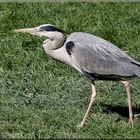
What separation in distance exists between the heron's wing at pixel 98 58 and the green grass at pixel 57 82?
510 mm

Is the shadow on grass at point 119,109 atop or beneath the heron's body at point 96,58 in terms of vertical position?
beneath

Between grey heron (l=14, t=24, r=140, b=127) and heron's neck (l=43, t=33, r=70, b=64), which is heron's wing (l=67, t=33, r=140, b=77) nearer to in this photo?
grey heron (l=14, t=24, r=140, b=127)

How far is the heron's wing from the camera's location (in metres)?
6.53

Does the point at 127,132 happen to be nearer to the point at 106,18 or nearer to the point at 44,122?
the point at 44,122

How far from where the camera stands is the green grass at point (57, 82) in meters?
6.32

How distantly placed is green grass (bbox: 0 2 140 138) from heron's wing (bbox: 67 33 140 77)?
510mm

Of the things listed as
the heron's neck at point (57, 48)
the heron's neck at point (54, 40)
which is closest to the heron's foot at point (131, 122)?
the heron's neck at point (57, 48)

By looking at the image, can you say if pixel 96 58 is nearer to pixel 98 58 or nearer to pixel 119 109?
pixel 98 58

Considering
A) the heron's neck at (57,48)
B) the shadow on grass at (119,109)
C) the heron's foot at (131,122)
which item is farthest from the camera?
the shadow on grass at (119,109)

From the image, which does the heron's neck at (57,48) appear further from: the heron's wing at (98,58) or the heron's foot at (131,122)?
the heron's foot at (131,122)

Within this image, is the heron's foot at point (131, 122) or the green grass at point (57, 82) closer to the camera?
the green grass at point (57, 82)

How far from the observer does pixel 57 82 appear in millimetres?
7875

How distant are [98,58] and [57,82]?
139 centimetres

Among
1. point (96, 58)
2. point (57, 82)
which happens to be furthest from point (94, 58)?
point (57, 82)
